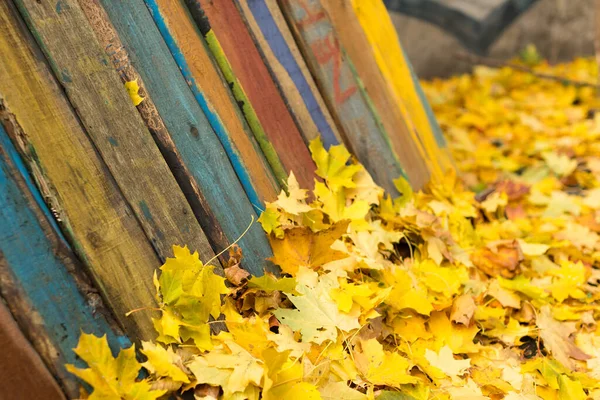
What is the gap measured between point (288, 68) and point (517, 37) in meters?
3.19

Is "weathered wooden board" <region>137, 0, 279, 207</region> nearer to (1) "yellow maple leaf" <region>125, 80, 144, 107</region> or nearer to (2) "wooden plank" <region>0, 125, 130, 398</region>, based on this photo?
(1) "yellow maple leaf" <region>125, 80, 144, 107</region>

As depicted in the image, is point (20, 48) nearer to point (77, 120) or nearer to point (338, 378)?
point (77, 120)

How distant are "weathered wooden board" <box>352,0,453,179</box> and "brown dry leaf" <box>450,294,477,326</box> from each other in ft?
2.31

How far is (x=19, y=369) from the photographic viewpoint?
1.06 m

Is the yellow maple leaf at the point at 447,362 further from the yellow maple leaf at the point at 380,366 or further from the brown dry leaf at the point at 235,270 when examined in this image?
the brown dry leaf at the point at 235,270

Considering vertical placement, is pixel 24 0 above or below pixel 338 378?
above

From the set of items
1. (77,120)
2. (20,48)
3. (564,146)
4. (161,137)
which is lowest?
(564,146)

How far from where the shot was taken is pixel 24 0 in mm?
1208

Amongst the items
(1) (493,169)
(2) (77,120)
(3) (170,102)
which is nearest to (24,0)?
(2) (77,120)

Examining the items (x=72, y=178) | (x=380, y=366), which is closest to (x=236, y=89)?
(x=72, y=178)

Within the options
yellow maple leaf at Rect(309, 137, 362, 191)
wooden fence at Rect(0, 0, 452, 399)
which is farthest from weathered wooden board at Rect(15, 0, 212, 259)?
yellow maple leaf at Rect(309, 137, 362, 191)

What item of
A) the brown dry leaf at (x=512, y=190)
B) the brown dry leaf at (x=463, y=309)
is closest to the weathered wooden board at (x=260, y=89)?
the brown dry leaf at (x=463, y=309)

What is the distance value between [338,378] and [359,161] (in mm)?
815

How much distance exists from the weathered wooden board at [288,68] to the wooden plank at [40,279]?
31.2 inches
